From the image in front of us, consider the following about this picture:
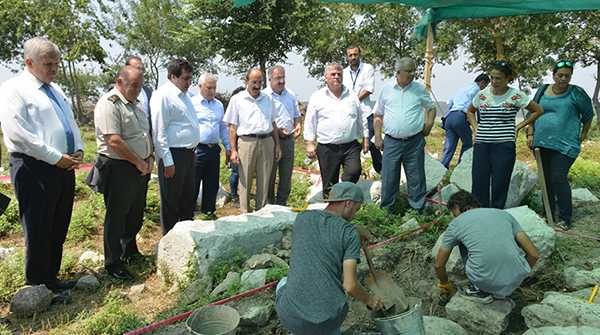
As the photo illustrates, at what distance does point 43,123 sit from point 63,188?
566 mm

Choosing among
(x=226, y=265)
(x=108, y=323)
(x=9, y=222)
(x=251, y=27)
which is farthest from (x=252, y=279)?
(x=251, y=27)

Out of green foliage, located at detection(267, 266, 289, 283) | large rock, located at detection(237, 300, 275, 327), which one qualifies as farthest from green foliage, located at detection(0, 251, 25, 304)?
green foliage, located at detection(267, 266, 289, 283)

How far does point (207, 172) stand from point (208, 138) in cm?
45

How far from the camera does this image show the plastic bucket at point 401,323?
9.20 ft

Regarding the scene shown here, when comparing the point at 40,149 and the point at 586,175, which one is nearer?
the point at 40,149

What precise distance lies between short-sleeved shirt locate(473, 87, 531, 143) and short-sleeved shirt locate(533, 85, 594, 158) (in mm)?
419

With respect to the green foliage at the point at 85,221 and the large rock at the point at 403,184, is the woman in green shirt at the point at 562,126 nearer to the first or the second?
the large rock at the point at 403,184

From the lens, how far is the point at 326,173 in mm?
5617

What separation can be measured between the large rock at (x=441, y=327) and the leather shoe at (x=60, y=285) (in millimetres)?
2944

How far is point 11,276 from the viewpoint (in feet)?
13.4

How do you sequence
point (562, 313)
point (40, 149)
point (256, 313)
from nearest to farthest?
point (562, 313) → point (256, 313) → point (40, 149)

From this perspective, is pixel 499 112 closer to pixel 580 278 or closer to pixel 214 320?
pixel 580 278

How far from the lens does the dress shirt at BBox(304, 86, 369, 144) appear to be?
5395 mm

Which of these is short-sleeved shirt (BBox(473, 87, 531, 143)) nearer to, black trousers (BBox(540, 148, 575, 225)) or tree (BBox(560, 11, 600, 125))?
black trousers (BBox(540, 148, 575, 225))
